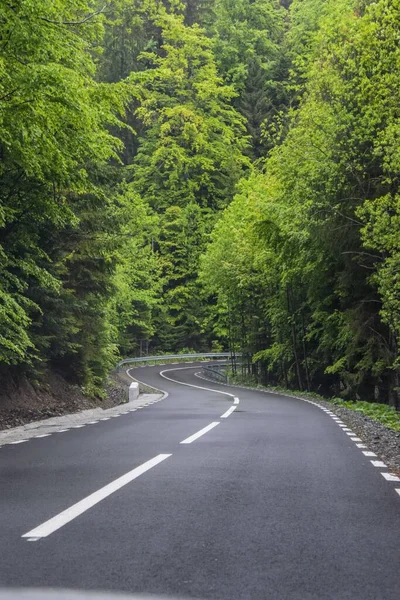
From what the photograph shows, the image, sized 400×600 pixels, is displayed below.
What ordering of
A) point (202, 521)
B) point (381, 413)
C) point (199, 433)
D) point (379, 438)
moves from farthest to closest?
1. point (381, 413)
2. point (379, 438)
3. point (199, 433)
4. point (202, 521)

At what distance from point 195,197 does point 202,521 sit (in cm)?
7397

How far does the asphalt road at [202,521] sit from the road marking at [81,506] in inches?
0.8

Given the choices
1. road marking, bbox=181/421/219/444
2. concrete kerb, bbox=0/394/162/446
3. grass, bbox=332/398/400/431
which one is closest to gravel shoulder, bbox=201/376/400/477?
grass, bbox=332/398/400/431

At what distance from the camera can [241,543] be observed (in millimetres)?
5301

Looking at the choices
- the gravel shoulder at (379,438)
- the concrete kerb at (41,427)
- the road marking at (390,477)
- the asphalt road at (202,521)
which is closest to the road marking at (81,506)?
the asphalt road at (202,521)

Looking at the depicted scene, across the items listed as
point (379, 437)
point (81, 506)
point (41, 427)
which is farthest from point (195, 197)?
point (81, 506)

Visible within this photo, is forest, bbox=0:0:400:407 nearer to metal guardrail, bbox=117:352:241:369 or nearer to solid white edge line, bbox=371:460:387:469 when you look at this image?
metal guardrail, bbox=117:352:241:369

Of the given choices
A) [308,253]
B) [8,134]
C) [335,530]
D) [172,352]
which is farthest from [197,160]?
[335,530]

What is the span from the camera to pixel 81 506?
666 centimetres

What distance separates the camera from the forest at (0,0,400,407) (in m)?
12.6

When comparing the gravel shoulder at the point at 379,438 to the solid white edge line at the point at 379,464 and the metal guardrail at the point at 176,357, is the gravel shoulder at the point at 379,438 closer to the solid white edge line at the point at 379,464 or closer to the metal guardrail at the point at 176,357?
the solid white edge line at the point at 379,464

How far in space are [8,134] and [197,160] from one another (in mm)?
65496

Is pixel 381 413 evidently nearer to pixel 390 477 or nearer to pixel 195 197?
pixel 390 477

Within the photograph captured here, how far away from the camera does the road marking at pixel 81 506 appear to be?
5566 millimetres
